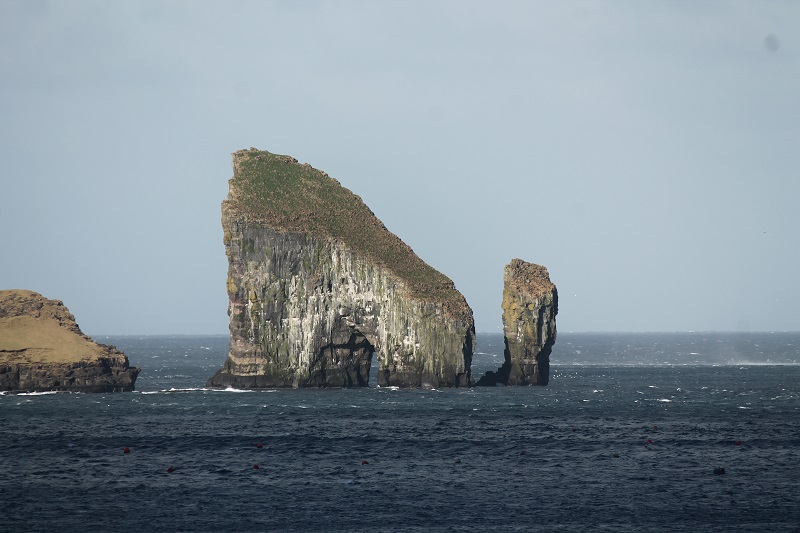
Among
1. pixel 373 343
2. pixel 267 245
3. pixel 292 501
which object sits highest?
pixel 267 245

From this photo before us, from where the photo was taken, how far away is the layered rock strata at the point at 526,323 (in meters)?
113

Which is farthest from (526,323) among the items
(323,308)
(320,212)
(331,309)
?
(320,212)

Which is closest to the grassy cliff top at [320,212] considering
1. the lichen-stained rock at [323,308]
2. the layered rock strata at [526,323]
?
the lichen-stained rock at [323,308]

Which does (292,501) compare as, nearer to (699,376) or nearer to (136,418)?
(136,418)

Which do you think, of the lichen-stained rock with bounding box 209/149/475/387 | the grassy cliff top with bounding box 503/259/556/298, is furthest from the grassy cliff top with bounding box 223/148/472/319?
the grassy cliff top with bounding box 503/259/556/298

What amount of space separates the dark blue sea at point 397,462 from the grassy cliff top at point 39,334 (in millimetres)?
4237

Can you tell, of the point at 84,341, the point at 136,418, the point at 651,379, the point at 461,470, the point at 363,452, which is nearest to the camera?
the point at 461,470

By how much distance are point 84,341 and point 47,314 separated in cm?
589

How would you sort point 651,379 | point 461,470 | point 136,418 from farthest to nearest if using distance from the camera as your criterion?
point 651,379 → point 136,418 → point 461,470

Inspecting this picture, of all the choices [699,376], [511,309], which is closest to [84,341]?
[511,309]

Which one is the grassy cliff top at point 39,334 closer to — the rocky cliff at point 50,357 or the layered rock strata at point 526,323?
the rocky cliff at point 50,357

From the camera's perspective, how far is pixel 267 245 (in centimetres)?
10975

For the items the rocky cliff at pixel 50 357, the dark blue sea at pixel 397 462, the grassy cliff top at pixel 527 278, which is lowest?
the dark blue sea at pixel 397 462

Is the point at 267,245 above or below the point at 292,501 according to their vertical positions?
above
